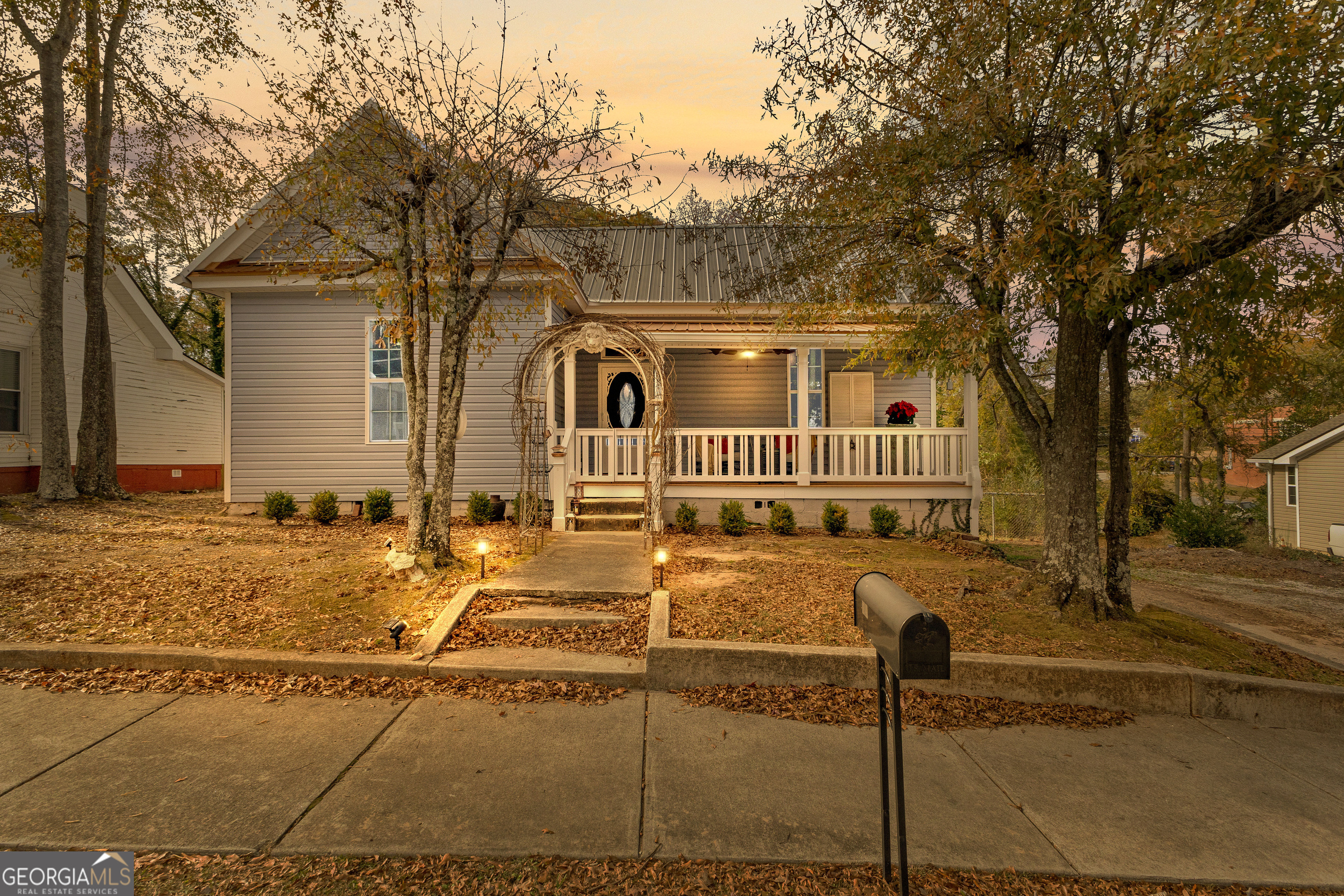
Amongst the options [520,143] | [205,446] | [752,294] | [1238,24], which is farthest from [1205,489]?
[205,446]

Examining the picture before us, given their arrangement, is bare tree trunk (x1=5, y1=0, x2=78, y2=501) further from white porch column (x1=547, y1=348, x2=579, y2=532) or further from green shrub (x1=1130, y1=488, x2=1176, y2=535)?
green shrub (x1=1130, y1=488, x2=1176, y2=535)

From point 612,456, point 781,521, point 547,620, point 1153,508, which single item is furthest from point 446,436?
point 1153,508

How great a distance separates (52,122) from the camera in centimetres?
1122

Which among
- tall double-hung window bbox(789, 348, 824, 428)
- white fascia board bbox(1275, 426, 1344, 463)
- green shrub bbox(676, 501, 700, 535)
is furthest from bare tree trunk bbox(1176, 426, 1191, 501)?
green shrub bbox(676, 501, 700, 535)

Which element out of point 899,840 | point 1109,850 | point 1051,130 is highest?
point 1051,130

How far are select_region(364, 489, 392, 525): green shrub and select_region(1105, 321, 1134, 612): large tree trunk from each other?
980 centimetres

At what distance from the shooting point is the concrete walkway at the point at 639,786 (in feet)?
8.70

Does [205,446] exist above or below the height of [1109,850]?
above

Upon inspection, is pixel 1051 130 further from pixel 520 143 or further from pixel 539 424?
pixel 539 424

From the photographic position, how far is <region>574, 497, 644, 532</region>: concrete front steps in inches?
379

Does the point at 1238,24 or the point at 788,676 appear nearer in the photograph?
the point at 1238,24

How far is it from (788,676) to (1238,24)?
15.1ft

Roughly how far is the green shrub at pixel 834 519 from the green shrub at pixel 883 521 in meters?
0.45

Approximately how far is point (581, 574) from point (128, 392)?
606 inches
